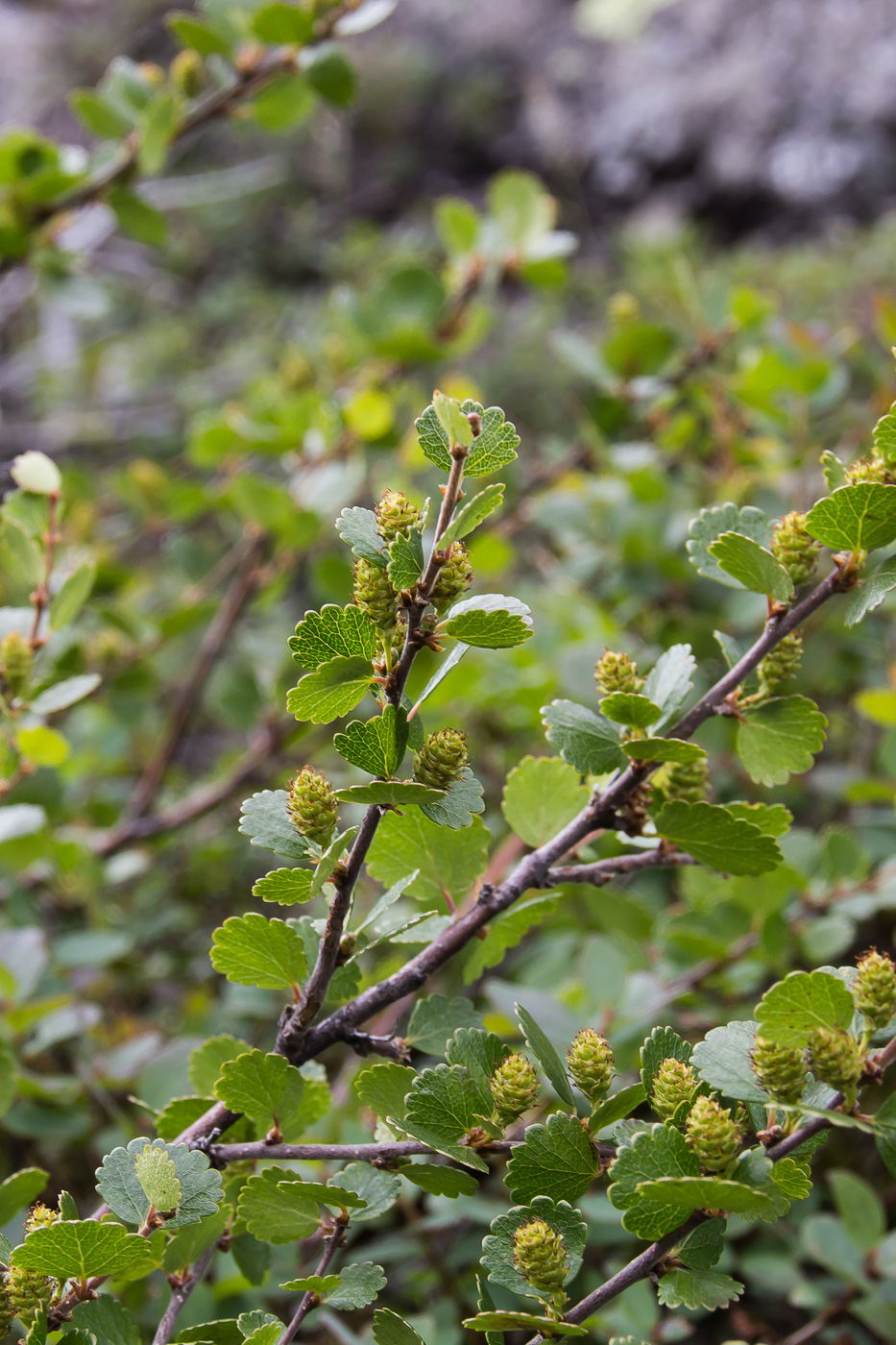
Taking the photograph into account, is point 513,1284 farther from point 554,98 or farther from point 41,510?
point 554,98

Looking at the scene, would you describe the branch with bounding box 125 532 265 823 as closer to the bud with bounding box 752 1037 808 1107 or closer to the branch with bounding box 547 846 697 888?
the branch with bounding box 547 846 697 888

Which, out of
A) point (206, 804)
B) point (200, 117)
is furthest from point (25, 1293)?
point (200, 117)

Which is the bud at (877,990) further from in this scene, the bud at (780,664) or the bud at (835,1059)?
the bud at (780,664)

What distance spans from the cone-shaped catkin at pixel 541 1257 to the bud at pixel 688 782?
203 mm

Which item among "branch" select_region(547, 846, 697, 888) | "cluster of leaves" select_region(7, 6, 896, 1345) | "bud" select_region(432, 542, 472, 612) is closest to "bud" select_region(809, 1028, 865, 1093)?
"cluster of leaves" select_region(7, 6, 896, 1345)

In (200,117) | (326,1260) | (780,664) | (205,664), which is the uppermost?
(200,117)

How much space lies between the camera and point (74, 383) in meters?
2.97

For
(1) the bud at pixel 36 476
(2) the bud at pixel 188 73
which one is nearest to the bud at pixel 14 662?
(1) the bud at pixel 36 476

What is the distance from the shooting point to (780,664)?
1.61 feet

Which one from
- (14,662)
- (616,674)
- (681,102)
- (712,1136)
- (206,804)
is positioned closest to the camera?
(712,1136)

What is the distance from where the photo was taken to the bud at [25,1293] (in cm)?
42

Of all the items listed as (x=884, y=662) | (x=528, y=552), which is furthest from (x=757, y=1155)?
(x=528, y=552)

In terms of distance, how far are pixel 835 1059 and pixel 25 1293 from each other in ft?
1.14

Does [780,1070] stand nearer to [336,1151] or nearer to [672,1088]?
[672,1088]
